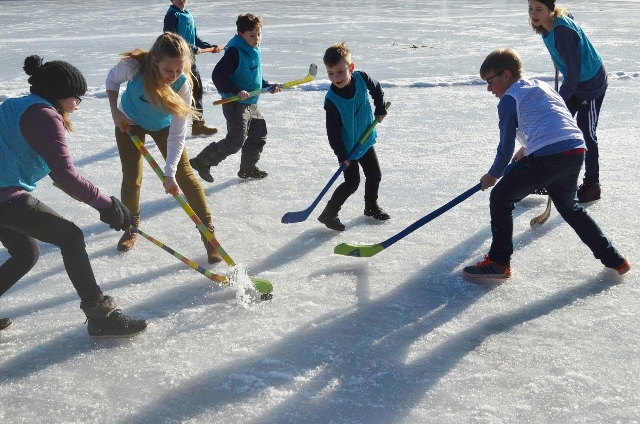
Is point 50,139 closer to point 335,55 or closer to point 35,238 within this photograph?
point 35,238

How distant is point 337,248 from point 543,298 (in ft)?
3.10

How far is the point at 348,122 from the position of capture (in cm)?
381

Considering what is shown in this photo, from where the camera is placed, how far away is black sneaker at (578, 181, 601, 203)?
4.22 metres

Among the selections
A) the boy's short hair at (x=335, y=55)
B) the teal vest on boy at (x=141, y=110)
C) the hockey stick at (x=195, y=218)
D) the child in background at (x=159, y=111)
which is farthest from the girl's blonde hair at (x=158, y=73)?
the boy's short hair at (x=335, y=55)

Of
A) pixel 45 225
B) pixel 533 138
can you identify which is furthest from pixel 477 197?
pixel 45 225

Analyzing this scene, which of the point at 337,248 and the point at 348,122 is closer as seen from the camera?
the point at 337,248

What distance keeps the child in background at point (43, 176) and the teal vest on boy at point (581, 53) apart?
2.47 m

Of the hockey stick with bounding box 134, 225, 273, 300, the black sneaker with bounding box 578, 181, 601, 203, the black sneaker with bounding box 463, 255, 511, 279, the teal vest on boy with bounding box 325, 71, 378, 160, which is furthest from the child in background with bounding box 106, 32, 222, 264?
the black sneaker with bounding box 578, 181, 601, 203

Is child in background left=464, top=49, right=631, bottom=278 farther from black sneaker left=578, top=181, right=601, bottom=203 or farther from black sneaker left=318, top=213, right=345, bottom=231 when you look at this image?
black sneaker left=578, top=181, right=601, bottom=203

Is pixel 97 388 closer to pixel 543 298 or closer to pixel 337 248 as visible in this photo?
pixel 337 248

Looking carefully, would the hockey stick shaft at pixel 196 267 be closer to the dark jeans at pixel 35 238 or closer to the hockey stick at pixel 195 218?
the hockey stick at pixel 195 218

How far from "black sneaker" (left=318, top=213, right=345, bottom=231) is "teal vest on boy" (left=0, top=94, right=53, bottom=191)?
168cm

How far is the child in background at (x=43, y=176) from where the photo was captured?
249cm

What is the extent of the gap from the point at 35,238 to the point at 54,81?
0.62m
